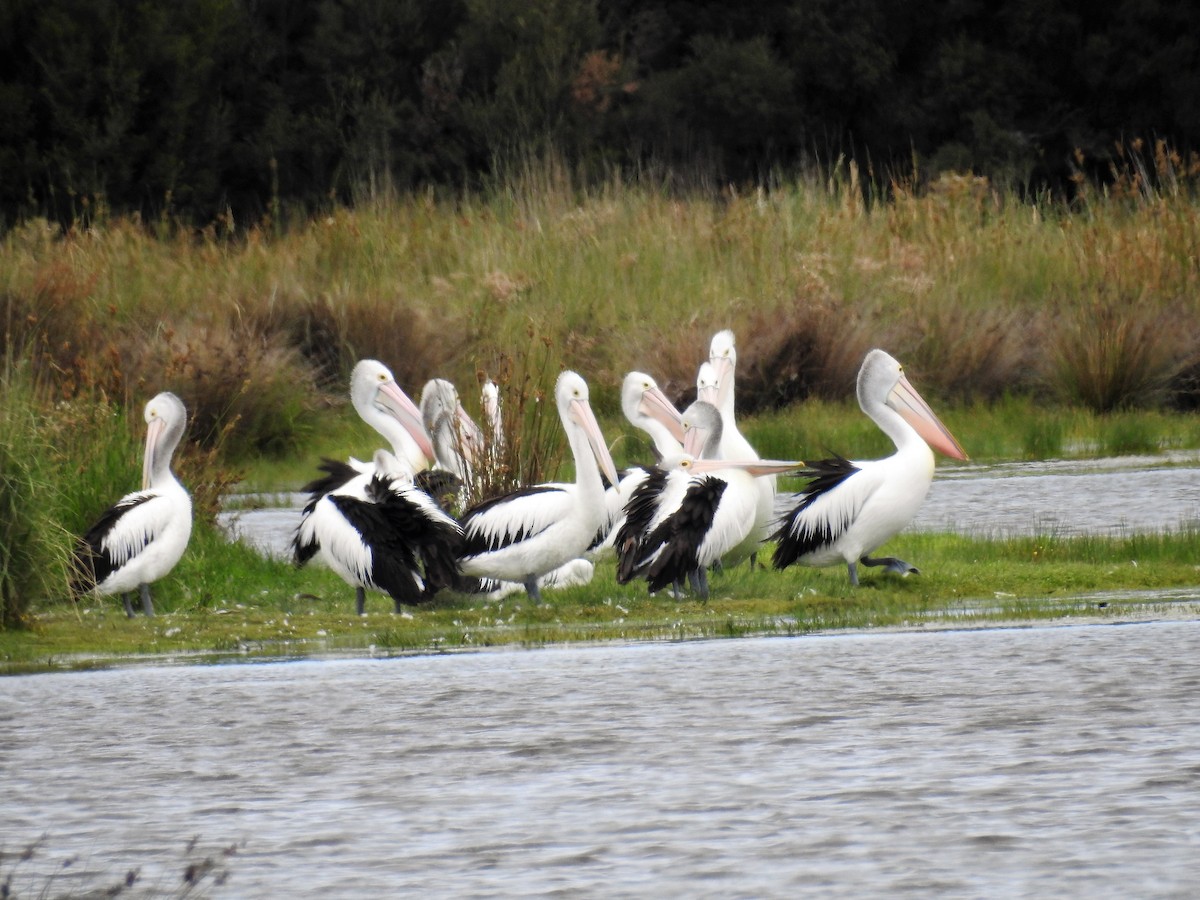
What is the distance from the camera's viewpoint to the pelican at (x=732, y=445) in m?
8.87

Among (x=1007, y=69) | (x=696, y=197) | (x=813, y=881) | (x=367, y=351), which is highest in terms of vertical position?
(x=1007, y=69)

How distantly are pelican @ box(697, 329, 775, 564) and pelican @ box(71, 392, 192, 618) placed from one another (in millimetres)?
2371

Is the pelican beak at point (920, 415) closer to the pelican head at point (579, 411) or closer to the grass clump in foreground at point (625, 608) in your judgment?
the grass clump in foreground at point (625, 608)

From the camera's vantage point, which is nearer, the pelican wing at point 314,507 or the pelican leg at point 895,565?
the pelican leg at point 895,565

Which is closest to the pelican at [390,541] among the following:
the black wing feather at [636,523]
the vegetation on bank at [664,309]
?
the black wing feather at [636,523]

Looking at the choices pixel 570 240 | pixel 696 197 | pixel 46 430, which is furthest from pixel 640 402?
pixel 696 197

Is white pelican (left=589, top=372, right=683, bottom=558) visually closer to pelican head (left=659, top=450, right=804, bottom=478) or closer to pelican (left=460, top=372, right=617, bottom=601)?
pelican head (left=659, top=450, right=804, bottom=478)

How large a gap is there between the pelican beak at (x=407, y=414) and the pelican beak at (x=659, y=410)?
1.22 m

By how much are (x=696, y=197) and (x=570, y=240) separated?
1.62 metres

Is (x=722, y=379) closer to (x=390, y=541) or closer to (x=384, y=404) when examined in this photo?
(x=384, y=404)

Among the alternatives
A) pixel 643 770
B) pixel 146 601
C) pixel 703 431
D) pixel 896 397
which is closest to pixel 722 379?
pixel 896 397

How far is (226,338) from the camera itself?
1504 cm

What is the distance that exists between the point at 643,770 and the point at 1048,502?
6548 millimetres

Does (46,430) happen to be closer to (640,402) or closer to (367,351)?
(640,402)
